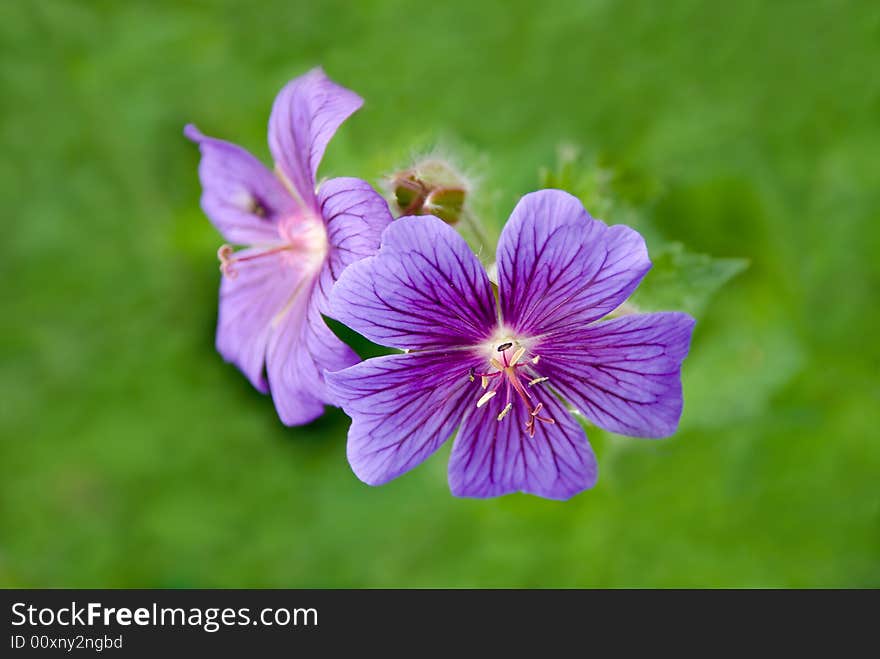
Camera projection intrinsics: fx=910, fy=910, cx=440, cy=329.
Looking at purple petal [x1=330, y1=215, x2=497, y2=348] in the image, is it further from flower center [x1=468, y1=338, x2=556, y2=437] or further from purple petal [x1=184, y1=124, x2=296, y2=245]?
Answer: purple petal [x1=184, y1=124, x2=296, y2=245]

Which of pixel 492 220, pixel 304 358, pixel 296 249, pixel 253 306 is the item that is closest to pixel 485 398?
pixel 304 358

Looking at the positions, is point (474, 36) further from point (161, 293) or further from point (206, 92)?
point (161, 293)

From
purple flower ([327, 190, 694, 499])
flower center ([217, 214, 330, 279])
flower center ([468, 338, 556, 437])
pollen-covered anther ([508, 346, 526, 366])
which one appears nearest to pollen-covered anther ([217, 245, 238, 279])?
flower center ([217, 214, 330, 279])

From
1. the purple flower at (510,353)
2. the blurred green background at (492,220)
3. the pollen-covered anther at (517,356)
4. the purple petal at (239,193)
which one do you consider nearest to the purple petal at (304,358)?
the purple flower at (510,353)

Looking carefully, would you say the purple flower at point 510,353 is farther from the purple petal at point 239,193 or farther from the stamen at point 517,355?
the purple petal at point 239,193

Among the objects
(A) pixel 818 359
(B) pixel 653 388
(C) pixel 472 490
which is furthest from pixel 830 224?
(C) pixel 472 490

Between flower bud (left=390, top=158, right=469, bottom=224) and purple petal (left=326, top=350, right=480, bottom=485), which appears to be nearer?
purple petal (left=326, top=350, right=480, bottom=485)
